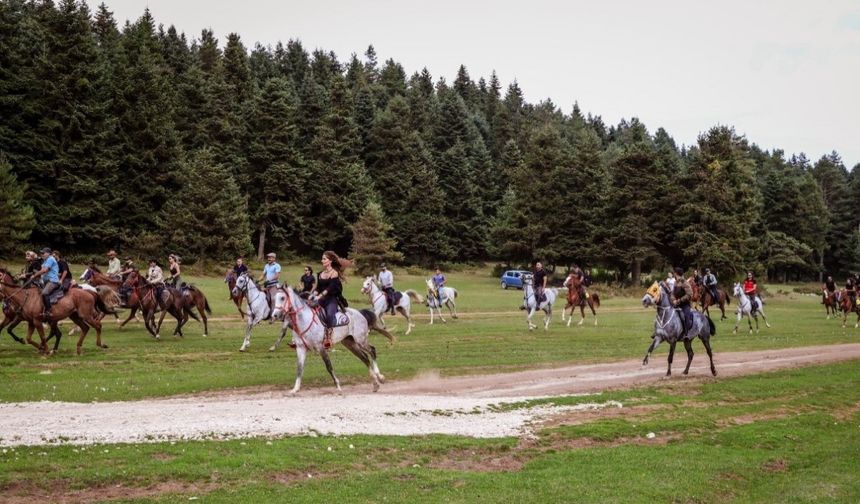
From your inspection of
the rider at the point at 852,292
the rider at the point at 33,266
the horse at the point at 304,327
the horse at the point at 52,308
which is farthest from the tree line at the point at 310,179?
the horse at the point at 304,327

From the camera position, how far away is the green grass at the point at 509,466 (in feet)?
35.7

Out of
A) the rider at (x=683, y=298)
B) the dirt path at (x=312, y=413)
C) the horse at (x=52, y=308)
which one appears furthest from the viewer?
the horse at (x=52, y=308)

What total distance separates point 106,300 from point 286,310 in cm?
1337

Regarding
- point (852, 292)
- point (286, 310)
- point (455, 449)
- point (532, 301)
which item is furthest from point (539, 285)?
point (455, 449)

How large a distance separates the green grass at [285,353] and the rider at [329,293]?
240 cm

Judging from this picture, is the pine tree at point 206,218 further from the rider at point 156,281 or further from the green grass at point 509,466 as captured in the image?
the green grass at point 509,466

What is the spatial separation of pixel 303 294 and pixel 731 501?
40.7 feet

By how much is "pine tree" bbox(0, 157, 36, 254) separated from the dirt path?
4636cm

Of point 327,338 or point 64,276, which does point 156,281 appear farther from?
point 327,338

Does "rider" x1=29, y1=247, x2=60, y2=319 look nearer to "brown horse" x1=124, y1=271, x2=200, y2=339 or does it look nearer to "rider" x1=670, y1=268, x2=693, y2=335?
"brown horse" x1=124, y1=271, x2=200, y2=339

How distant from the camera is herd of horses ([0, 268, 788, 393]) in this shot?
18.8m

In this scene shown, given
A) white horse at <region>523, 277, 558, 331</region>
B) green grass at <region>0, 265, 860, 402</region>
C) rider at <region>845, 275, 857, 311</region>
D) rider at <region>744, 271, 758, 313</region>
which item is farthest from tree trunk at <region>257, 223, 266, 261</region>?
rider at <region>845, 275, 857, 311</region>

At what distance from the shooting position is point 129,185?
7206 centimetres

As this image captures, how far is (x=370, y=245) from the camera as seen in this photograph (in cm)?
7519
